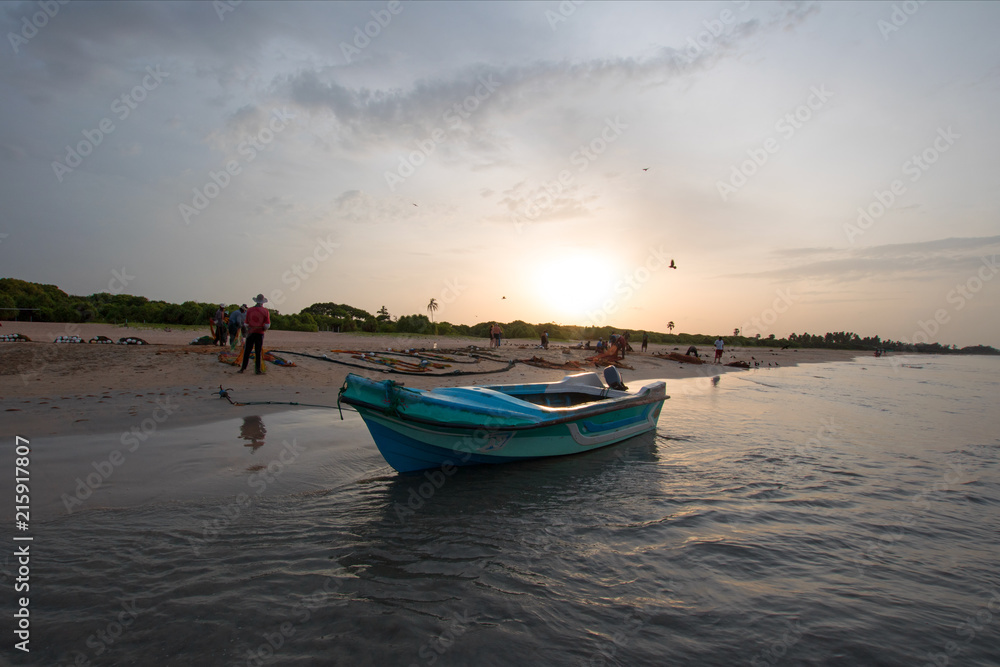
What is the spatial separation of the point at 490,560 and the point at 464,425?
2.16 m

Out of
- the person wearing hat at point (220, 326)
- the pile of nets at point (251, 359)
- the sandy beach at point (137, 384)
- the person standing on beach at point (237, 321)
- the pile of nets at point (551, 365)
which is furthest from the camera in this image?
the pile of nets at point (551, 365)

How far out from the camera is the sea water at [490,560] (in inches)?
118

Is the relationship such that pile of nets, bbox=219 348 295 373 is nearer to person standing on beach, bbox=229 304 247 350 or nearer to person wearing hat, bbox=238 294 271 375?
person wearing hat, bbox=238 294 271 375

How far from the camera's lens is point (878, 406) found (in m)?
15.6

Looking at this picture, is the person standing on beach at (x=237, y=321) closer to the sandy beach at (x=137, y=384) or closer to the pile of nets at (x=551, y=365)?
the sandy beach at (x=137, y=384)

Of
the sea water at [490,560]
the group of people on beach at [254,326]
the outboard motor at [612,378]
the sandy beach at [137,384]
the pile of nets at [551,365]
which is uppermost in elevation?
the group of people on beach at [254,326]

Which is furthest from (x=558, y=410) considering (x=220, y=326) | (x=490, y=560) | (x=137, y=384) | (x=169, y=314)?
(x=169, y=314)

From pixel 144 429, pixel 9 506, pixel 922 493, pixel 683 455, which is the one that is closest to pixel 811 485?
pixel 922 493

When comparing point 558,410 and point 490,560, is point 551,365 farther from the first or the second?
point 490,560

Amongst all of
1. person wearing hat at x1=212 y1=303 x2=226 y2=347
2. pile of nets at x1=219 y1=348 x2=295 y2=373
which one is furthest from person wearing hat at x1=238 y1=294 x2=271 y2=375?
person wearing hat at x1=212 y1=303 x2=226 y2=347

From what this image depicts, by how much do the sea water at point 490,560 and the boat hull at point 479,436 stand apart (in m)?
0.28

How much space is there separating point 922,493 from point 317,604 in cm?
822

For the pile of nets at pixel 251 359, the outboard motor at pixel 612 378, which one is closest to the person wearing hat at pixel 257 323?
the pile of nets at pixel 251 359

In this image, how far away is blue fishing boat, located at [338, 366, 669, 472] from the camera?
19.1 feet
